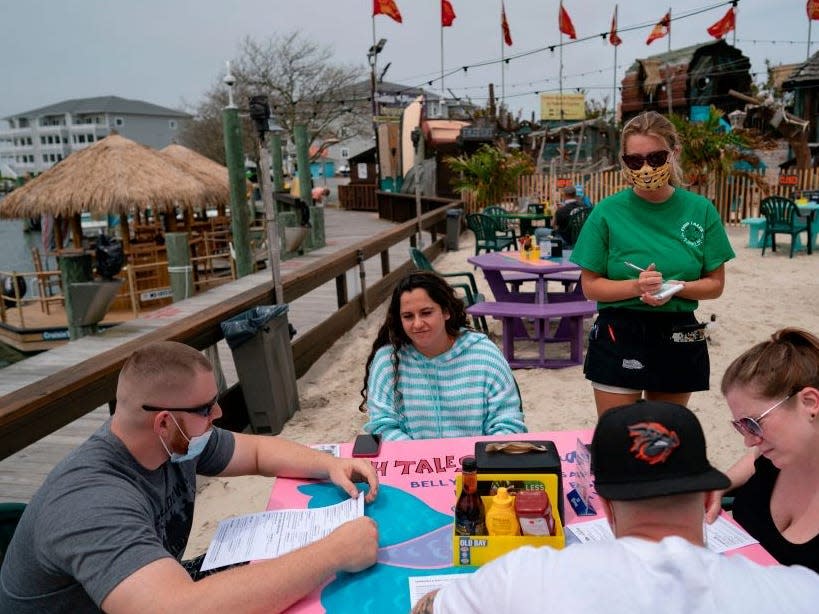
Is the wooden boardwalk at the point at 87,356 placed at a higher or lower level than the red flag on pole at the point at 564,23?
lower

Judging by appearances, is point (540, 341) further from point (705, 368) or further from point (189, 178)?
point (189, 178)

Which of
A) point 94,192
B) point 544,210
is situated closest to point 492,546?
point 544,210

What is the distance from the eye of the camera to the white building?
94.1 m

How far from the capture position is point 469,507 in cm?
166

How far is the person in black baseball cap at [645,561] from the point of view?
944 millimetres

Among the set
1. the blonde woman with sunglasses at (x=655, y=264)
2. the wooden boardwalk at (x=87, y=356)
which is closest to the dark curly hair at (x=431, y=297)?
the blonde woman with sunglasses at (x=655, y=264)

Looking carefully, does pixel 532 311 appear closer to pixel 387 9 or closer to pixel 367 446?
pixel 367 446

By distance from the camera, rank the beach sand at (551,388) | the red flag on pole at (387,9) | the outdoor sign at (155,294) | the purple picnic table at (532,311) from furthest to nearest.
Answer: the red flag on pole at (387,9) < the outdoor sign at (155,294) < the purple picnic table at (532,311) < the beach sand at (551,388)

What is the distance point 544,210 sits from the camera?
41.7 ft

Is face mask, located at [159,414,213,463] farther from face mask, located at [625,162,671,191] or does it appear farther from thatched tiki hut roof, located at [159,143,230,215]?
thatched tiki hut roof, located at [159,143,230,215]

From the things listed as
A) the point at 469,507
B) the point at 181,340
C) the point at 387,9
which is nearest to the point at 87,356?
the point at 181,340

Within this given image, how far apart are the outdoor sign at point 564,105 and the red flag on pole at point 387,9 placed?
12.0m

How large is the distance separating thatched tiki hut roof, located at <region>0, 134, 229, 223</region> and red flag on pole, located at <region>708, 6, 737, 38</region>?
20647 mm

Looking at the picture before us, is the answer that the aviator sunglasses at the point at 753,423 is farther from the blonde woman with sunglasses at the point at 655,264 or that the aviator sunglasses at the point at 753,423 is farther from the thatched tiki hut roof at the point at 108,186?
the thatched tiki hut roof at the point at 108,186
